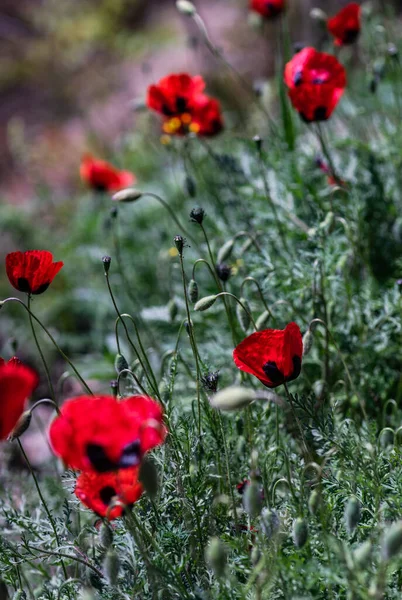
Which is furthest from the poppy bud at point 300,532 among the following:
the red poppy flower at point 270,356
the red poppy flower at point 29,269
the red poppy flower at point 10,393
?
the red poppy flower at point 29,269

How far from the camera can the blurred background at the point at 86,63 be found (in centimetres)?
620

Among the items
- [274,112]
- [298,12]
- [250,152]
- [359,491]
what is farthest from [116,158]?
[359,491]

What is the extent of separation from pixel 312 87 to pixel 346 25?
0.55m

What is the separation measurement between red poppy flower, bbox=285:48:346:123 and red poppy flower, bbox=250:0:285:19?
720 millimetres

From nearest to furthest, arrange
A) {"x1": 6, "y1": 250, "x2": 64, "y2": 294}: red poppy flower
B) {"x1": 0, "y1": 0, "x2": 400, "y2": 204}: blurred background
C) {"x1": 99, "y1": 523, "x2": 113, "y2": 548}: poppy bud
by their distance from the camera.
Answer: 1. {"x1": 99, "y1": 523, "x2": 113, "y2": 548}: poppy bud
2. {"x1": 6, "y1": 250, "x2": 64, "y2": 294}: red poppy flower
3. {"x1": 0, "y1": 0, "x2": 400, "y2": 204}: blurred background

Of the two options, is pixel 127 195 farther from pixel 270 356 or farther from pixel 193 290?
pixel 270 356

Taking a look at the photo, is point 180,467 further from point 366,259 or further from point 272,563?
point 366,259

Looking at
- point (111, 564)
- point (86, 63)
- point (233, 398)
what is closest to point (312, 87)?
point (233, 398)

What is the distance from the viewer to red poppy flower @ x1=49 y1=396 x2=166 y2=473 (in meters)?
1.04

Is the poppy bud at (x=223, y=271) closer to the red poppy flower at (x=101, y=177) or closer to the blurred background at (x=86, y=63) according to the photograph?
the red poppy flower at (x=101, y=177)

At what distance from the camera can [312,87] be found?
1.97 metres

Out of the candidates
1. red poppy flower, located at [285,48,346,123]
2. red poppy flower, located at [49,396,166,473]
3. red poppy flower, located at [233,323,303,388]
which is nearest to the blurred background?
red poppy flower, located at [285,48,346,123]

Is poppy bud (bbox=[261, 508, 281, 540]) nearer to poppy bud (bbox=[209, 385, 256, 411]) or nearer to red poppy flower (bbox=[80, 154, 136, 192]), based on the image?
poppy bud (bbox=[209, 385, 256, 411])

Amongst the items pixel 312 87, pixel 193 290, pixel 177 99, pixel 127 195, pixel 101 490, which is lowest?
pixel 101 490
